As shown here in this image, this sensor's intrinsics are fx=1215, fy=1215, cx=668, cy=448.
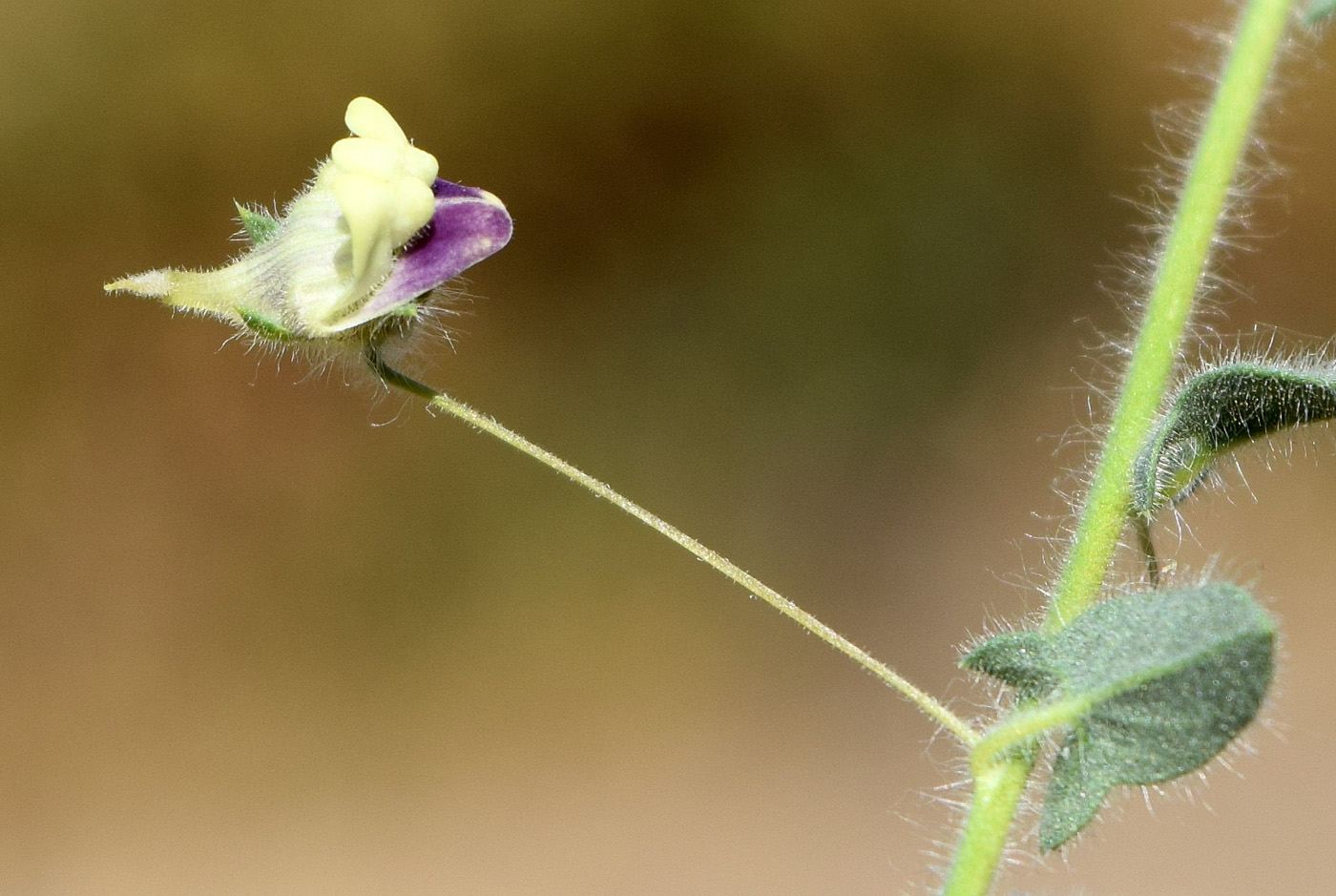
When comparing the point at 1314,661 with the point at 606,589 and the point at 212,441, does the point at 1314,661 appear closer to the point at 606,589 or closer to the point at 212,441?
the point at 606,589

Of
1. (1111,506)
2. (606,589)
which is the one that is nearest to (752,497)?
(606,589)

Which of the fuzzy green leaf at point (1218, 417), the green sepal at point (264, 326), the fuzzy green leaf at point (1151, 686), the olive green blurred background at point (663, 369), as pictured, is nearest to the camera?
the fuzzy green leaf at point (1151, 686)

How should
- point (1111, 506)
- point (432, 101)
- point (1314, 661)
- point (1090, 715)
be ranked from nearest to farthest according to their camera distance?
point (1090, 715), point (1111, 506), point (432, 101), point (1314, 661)

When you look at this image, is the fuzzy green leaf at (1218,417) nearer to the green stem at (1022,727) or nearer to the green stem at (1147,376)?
the green stem at (1147,376)

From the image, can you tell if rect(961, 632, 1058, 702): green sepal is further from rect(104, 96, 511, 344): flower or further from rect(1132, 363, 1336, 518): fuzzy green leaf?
rect(104, 96, 511, 344): flower

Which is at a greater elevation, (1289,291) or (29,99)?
(1289,291)

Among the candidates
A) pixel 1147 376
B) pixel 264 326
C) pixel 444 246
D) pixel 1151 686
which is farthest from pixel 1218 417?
pixel 264 326

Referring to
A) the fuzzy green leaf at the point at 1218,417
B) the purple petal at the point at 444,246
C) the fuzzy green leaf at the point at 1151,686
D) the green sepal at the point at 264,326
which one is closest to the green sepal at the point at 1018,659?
the fuzzy green leaf at the point at 1151,686
